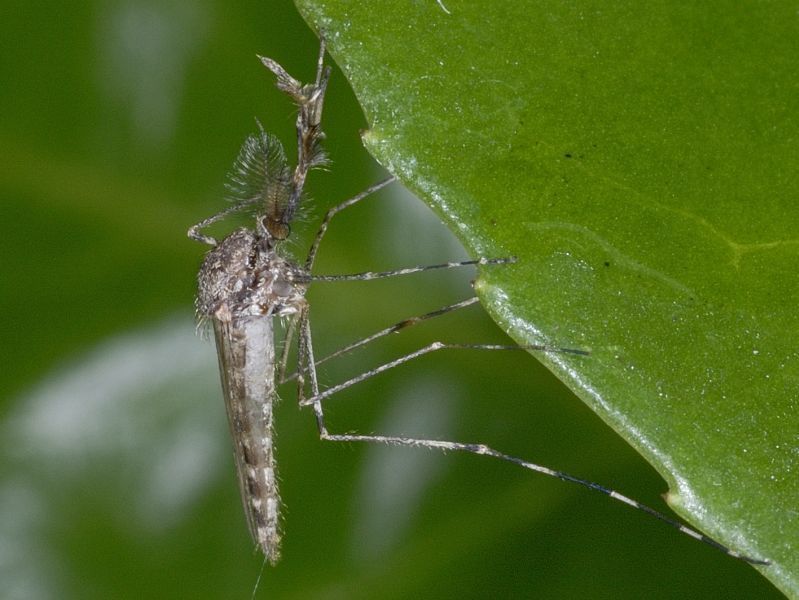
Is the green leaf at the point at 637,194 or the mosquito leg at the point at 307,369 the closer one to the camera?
the green leaf at the point at 637,194

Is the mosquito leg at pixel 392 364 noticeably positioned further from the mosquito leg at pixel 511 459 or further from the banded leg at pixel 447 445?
the mosquito leg at pixel 511 459

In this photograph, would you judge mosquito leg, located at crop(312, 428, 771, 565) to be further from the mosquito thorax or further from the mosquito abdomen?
the mosquito thorax

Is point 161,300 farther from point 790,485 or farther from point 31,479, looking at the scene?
point 790,485

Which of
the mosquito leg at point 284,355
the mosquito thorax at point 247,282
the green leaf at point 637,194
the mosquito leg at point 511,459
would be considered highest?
the green leaf at point 637,194

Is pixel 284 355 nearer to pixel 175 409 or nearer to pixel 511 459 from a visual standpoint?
pixel 175 409

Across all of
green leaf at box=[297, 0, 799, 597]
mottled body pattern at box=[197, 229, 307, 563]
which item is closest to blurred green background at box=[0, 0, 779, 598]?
mottled body pattern at box=[197, 229, 307, 563]

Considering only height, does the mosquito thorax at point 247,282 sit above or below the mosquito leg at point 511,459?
above

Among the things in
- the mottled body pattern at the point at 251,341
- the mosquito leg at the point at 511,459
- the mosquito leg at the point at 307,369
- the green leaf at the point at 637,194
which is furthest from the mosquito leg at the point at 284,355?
the green leaf at the point at 637,194
